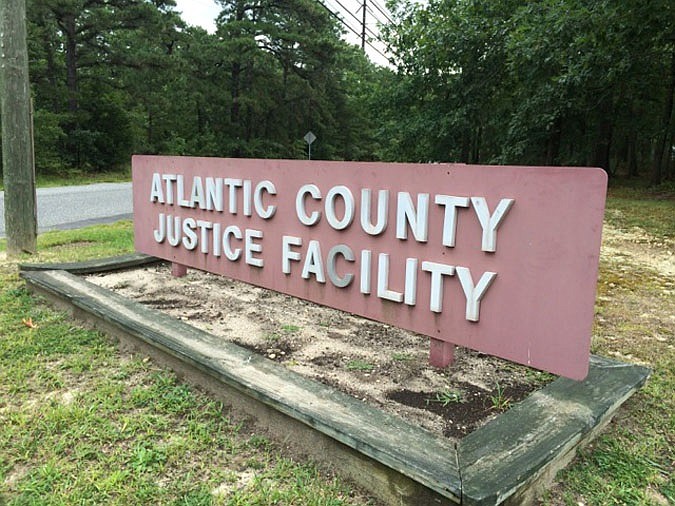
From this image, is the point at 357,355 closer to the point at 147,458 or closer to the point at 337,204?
the point at 337,204

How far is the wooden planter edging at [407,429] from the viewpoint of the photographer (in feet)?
5.54

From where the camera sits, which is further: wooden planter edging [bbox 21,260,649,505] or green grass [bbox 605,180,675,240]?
green grass [bbox 605,180,675,240]

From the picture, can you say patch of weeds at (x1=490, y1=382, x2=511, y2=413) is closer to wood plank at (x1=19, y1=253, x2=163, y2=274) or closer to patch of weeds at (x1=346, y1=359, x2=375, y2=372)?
patch of weeds at (x1=346, y1=359, x2=375, y2=372)

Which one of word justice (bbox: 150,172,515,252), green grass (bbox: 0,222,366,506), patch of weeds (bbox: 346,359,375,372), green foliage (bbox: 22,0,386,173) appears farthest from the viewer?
green foliage (bbox: 22,0,386,173)

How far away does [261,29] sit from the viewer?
23641 mm

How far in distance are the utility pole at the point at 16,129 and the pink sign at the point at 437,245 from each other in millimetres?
2589

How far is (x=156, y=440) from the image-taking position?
7.17 ft

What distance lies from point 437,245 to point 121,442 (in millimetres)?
1551

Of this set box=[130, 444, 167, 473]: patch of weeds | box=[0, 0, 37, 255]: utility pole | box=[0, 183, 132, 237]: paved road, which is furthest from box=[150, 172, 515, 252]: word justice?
box=[0, 183, 132, 237]: paved road

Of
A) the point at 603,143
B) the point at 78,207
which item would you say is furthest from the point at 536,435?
the point at 603,143

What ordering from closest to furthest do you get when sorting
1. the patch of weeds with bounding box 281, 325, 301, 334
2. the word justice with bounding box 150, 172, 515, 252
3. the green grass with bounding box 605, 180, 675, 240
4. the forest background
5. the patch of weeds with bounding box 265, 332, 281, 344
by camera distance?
1. the word justice with bounding box 150, 172, 515, 252
2. the patch of weeds with bounding box 265, 332, 281, 344
3. the patch of weeds with bounding box 281, 325, 301, 334
4. the green grass with bounding box 605, 180, 675, 240
5. the forest background

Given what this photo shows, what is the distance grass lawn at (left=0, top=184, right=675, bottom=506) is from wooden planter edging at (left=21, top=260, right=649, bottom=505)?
8cm

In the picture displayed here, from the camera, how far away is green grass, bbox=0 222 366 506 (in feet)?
6.10

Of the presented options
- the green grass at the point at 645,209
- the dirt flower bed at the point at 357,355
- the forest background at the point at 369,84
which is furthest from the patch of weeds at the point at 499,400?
the forest background at the point at 369,84
